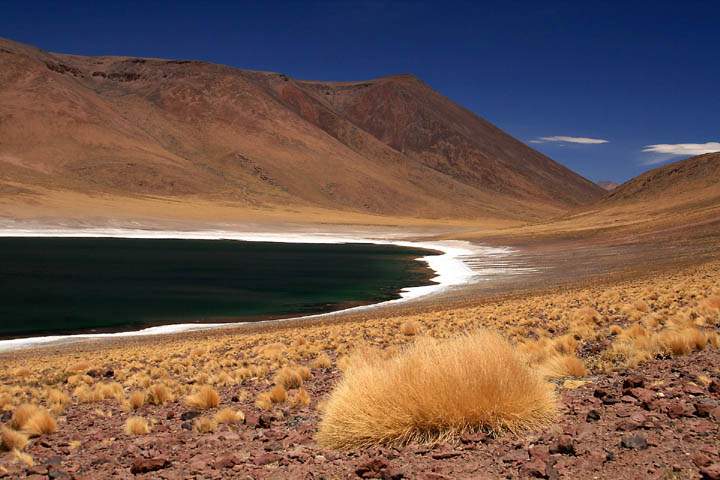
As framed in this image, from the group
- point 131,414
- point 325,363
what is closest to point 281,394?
point 131,414

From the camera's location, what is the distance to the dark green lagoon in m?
28.7

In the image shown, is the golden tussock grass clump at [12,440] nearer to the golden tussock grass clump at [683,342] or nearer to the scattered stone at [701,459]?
the scattered stone at [701,459]

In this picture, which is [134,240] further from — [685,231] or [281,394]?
[281,394]

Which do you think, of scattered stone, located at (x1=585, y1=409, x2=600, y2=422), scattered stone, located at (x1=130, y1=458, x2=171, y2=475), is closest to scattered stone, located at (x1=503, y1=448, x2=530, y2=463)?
scattered stone, located at (x1=585, y1=409, x2=600, y2=422)

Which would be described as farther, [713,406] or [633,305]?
[633,305]

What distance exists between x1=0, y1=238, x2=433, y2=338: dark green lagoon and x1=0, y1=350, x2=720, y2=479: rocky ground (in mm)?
20182

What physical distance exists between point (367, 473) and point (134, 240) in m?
79.5

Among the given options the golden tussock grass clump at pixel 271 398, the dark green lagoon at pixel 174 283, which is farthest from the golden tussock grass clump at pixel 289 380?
the dark green lagoon at pixel 174 283

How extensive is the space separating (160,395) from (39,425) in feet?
6.24

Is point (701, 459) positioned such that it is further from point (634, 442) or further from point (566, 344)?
point (566, 344)

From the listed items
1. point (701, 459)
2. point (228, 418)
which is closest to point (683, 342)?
Answer: point (701, 459)

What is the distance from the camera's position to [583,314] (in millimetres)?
14859

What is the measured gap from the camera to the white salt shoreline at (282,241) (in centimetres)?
2366

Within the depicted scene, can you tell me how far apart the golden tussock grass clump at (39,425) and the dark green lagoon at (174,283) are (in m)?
18.6
